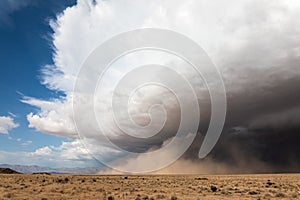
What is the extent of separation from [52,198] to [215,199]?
19.2m

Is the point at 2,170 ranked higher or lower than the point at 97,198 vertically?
higher

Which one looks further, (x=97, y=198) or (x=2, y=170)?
(x=2, y=170)

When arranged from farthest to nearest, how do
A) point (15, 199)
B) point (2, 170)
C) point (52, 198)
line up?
point (2, 170) < point (52, 198) < point (15, 199)

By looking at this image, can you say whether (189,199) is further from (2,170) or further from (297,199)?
(2,170)

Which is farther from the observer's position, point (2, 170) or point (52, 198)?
point (2, 170)

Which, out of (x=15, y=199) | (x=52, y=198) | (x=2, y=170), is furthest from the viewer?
(x=2, y=170)

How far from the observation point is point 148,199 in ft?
103

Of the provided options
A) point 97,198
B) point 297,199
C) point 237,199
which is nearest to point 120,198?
point 97,198

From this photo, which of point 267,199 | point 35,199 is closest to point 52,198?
point 35,199

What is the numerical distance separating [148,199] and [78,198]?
333 inches

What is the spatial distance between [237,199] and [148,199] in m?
10.3

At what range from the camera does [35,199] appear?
103ft

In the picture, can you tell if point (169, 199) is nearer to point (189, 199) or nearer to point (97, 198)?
point (189, 199)

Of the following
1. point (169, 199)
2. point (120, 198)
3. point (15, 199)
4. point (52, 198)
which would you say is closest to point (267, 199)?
point (169, 199)
